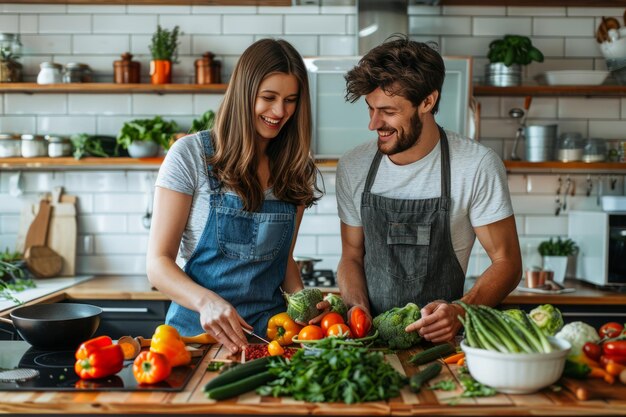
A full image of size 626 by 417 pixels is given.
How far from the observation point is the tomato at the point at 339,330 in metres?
2.20

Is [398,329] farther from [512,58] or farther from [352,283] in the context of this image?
[512,58]

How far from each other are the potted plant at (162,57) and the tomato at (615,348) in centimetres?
326

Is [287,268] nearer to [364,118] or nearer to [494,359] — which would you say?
[494,359]

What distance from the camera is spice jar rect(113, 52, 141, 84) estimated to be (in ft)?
14.8

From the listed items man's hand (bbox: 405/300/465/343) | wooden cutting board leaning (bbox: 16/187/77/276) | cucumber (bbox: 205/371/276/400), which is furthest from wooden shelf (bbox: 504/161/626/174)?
cucumber (bbox: 205/371/276/400)

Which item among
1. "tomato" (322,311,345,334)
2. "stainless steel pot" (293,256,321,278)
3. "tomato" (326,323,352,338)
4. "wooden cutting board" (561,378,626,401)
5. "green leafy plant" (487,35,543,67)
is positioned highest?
"green leafy plant" (487,35,543,67)

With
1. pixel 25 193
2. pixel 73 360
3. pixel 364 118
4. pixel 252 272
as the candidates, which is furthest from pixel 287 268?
pixel 25 193

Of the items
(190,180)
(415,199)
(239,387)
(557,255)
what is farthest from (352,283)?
(557,255)

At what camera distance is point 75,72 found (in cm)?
452

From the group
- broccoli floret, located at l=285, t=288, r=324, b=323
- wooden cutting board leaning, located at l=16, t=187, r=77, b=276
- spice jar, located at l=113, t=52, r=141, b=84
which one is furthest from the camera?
wooden cutting board leaning, located at l=16, t=187, r=77, b=276

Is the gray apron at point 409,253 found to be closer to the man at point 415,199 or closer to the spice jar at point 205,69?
the man at point 415,199

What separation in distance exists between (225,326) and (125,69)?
2.84 meters

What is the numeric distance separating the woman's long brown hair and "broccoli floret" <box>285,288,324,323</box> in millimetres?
404

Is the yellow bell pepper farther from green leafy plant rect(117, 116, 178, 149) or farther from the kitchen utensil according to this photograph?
the kitchen utensil
